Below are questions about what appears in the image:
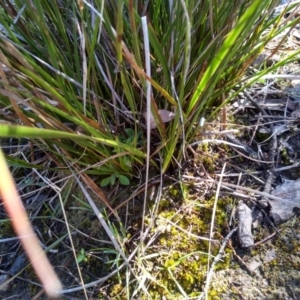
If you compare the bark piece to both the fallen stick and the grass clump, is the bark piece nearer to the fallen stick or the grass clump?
the grass clump

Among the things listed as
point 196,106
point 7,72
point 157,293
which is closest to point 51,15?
point 7,72

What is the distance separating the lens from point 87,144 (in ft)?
2.47

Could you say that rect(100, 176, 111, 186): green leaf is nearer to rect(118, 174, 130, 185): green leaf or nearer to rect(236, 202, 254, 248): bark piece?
rect(118, 174, 130, 185): green leaf

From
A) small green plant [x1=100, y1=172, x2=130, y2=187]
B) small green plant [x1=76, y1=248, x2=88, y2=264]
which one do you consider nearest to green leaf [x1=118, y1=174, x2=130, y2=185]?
small green plant [x1=100, y1=172, x2=130, y2=187]

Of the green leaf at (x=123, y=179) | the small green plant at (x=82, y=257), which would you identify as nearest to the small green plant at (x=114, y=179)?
the green leaf at (x=123, y=179)

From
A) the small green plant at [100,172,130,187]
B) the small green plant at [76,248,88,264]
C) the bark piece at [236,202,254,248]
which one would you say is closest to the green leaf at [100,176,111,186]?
the small green plant at [100,172,130,187]

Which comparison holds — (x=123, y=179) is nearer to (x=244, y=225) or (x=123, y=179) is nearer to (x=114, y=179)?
(x=114, y=179)

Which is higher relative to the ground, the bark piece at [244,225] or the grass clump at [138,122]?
the grass clump at [138,122]

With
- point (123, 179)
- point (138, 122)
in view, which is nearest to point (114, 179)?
point (123, 179)

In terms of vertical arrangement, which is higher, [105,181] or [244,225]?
[105,181]

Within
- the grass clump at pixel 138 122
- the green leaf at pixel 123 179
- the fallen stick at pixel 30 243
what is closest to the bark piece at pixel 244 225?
the grass clump at pixel 138 122

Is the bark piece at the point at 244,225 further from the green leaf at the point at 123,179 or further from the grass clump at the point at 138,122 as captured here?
the green leaf at the point at 123,179

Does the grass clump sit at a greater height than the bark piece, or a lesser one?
greater

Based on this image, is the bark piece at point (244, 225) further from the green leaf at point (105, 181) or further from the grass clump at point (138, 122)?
the green leaf at point (105, 181)
